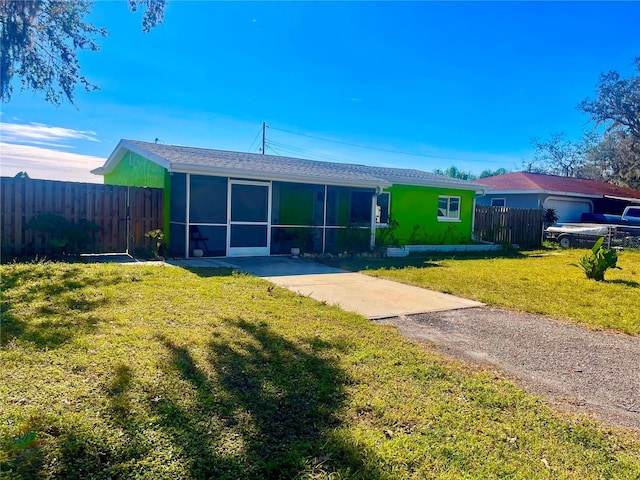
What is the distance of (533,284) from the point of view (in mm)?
9344

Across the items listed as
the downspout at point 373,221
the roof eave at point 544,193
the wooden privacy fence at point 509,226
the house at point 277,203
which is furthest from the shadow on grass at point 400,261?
the roof eave at point 544,193

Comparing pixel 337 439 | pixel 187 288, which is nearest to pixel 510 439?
pixel 337 439

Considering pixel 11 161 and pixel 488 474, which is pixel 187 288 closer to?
pixel 488 474

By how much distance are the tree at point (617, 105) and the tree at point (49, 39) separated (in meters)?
30.9

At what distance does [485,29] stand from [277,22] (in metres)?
6.73

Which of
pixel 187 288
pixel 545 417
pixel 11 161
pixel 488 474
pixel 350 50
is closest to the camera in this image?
pixel 488 474

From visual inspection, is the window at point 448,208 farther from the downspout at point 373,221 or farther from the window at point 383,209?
the downspout at point 373,221

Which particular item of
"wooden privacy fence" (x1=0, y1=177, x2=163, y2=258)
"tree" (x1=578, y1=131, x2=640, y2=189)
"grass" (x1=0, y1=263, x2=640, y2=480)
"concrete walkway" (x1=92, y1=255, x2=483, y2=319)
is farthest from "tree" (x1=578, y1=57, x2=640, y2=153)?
"grass" (x1=0, y1=263, x2=640, y2=480)

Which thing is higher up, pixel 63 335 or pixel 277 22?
pixel 277 22

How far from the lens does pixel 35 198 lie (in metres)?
10.3

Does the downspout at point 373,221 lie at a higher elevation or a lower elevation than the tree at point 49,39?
lower

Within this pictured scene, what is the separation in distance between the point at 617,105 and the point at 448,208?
20478 millimetres

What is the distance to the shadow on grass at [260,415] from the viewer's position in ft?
8.06

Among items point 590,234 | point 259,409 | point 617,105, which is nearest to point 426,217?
point 590,234
